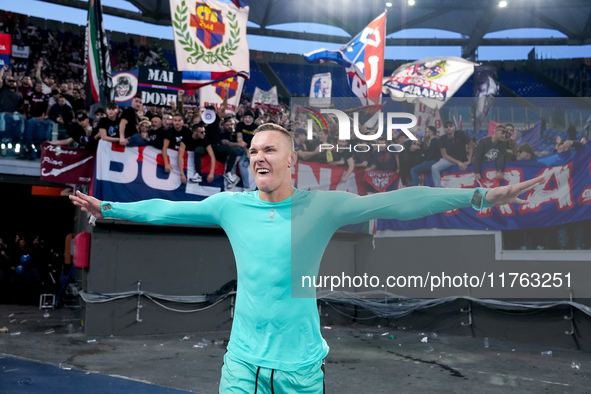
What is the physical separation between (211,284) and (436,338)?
567 centimetres

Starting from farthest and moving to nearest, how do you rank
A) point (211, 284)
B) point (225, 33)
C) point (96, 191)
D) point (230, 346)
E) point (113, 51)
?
point (113, 51) → point (225, 33) → point (211, 284) → point (96, 191) → point (230, 346)

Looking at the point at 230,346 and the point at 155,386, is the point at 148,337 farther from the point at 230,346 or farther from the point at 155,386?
the point at 230,346

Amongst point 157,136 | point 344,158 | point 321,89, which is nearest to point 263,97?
point 321,89

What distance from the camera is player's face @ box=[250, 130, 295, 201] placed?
9.93 ft

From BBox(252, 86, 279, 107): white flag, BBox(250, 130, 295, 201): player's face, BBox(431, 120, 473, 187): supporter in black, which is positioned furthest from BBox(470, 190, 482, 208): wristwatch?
BBox(252, 86, 279, 107): white flag

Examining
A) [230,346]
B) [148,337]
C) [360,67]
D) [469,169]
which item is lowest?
[148,337]

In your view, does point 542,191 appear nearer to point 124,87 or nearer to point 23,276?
point 124,87

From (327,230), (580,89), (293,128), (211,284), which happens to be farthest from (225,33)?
(580,89)

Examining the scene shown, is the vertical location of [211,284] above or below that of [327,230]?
below

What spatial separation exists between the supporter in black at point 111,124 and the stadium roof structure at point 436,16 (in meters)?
27.3

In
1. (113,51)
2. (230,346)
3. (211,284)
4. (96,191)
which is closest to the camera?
(230,346)

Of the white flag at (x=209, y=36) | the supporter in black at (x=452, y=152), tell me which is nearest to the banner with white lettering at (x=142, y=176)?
the white flag at (x=209, y=36)

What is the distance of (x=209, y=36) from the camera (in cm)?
1419

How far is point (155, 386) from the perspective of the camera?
25.2ft
